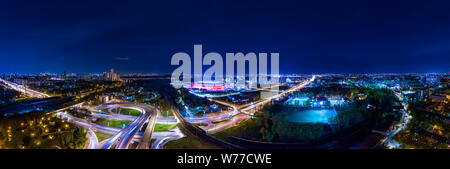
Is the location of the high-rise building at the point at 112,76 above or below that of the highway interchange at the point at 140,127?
above

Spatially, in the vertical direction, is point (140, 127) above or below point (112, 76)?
below

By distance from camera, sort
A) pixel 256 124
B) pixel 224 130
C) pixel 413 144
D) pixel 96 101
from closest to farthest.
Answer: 1. pixel 413 144
2. pixel 224 130
3. pixel 256 124
4. pixel 96 101

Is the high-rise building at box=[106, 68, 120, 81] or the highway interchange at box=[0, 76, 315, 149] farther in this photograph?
the high-rise building at box=[106, 68, 120, 81]

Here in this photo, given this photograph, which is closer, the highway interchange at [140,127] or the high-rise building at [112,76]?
the highway interchange at [140,127]

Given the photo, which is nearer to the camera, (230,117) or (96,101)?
(230,117)

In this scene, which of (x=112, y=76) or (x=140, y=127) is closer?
(x=140, y=127)

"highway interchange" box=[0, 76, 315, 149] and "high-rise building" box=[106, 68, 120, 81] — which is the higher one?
"high-rise building" box=[106, 68, 120, 81]
